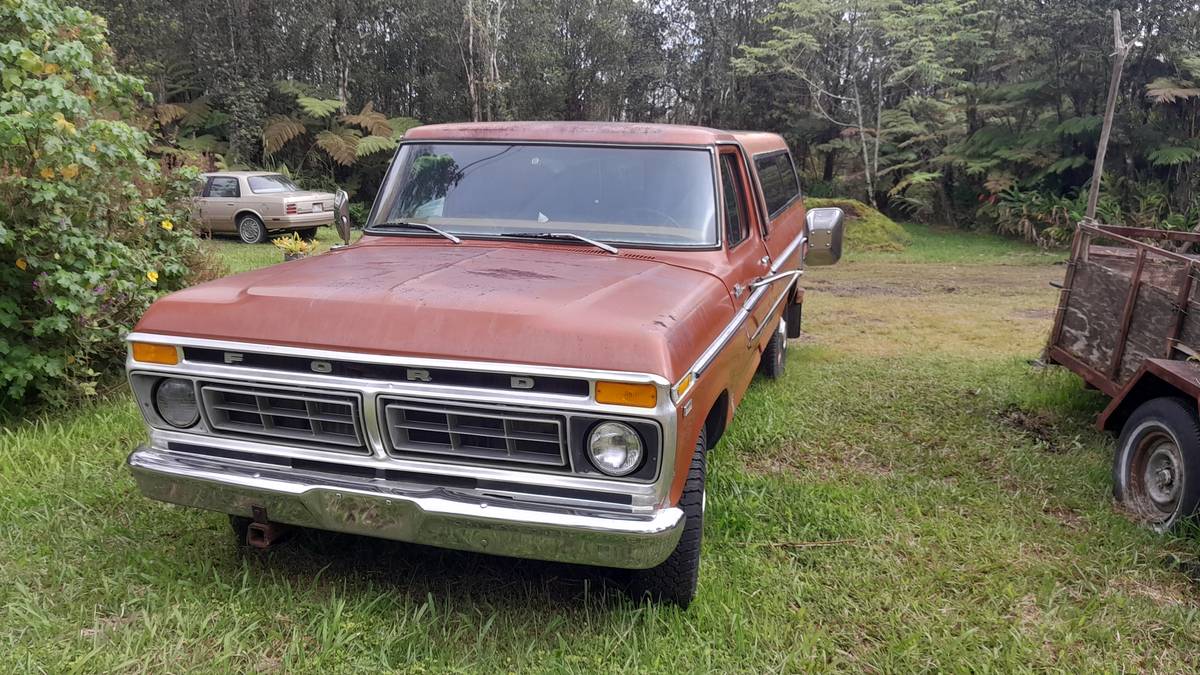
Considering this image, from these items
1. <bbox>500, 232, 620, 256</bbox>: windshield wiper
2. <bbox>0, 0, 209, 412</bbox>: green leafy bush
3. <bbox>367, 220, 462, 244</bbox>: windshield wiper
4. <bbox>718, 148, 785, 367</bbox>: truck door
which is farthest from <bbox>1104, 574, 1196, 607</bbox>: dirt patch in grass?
<bbox>0, 0, 209, 412</bbox>: green leafy bush

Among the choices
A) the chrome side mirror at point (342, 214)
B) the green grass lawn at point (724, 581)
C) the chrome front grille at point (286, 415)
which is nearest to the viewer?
the chrome front grille at point (286, 415)

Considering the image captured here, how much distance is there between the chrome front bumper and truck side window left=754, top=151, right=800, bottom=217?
2.93 m

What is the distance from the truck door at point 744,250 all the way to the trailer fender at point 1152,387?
1.79 meters

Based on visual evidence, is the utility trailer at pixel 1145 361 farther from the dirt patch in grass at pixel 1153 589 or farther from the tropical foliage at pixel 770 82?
the tropical foliage at pixel 770 82

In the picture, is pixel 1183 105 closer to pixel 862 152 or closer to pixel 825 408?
pixel 862 152

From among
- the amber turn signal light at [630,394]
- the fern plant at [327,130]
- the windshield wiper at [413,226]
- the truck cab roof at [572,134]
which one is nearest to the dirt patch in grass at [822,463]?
the truck cab roof at [572,134]

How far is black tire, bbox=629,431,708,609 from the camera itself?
2.93 metres

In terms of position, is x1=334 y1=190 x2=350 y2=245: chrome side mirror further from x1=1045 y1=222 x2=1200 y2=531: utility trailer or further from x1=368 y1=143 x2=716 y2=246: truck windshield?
x1=1045 y1=222 x2=1200 y2=531: utility trailer

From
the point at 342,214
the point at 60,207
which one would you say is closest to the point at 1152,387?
the point at 342,214

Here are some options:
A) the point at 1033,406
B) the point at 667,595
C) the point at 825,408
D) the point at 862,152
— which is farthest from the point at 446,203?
the point at 862,152

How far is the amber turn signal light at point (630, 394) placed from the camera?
8.04 feet

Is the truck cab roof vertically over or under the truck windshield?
over

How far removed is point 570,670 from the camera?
8.97ft

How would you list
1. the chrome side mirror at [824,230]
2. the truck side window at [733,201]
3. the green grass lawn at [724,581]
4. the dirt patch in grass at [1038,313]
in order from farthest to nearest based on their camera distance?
the dirt patch in grass at [1038,313] < the chrome side mirror at [824,230] < the truck side window at [733,201] < the green grass lawn at [724,581]
